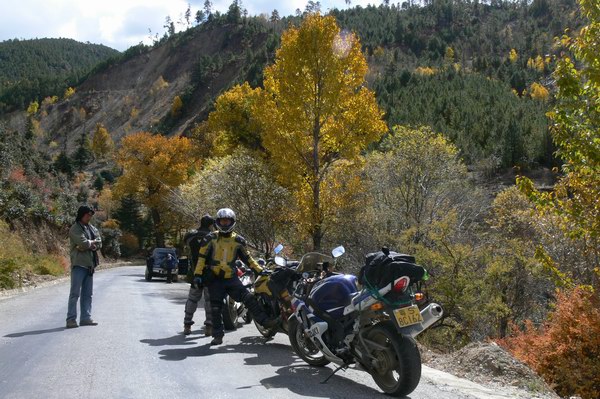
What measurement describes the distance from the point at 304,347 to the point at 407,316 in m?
2.25

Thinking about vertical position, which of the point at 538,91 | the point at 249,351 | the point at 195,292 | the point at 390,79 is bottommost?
the point at 249,351

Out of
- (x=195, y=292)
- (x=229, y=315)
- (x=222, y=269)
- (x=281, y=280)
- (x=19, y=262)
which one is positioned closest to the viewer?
(x=281, y=280)

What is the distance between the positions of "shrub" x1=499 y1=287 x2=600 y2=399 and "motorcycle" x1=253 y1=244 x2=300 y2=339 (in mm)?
4167

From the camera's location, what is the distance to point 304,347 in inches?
303

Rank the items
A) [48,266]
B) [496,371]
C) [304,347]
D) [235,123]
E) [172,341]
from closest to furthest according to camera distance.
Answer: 1. [496,371]
2. [304,347]
3. [172,341]
4. [48,266]
5. [235,123]

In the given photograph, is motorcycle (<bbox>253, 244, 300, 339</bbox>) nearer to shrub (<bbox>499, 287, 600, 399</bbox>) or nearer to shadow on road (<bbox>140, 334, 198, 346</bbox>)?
shadow on road (<bbox>140, 334, 198, 346</bbox>)

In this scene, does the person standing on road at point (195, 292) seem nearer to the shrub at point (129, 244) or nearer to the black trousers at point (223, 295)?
the black trousers at point (223, 295)

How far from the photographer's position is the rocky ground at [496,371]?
22.6 feet

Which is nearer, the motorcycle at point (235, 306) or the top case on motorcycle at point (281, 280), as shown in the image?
the top case on motorcycle at point (281, 280)

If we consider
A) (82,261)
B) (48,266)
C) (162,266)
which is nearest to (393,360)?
(82,261)

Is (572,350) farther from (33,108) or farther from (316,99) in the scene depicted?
(33,108)

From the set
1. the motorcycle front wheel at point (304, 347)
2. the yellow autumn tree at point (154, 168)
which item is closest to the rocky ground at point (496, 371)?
the motorcycle front wheel at point (304, 347)

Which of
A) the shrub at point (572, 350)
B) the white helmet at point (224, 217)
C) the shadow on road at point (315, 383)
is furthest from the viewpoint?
the shrub at point (572, 350)

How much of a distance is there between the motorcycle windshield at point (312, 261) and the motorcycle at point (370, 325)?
71 cm
